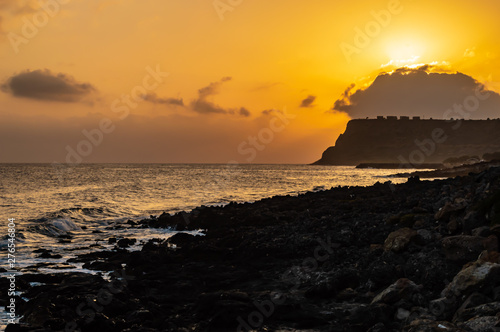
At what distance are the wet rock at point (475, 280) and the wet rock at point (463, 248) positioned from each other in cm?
220

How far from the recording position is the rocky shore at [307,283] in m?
9.58

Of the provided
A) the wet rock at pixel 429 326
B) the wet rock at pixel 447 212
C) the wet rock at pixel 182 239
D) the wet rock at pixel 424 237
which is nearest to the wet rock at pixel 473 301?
the wet rock at pixel 429 326

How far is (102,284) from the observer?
43.4ft

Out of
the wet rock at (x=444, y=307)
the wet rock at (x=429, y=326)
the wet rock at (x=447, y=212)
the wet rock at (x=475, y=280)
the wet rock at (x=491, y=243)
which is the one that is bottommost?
the wet rock at (x=444, y=307)

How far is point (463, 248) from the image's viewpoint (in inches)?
480

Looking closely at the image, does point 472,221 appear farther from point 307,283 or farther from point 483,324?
point 483,324

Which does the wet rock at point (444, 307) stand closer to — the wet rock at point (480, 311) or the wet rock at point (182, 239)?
the wet rock at point (480, 311)

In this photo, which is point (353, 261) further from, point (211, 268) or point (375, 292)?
point (211, 268)

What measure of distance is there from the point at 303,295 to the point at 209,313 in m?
3.08

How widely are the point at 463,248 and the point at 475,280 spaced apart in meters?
3.06

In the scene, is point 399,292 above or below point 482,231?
below

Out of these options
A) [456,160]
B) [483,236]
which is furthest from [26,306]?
[456,160]

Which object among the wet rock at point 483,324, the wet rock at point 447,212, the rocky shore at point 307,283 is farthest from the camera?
the wet rock at point 447,212

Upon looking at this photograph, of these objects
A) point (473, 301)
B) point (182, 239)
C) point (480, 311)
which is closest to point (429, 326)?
point (480, 311)
